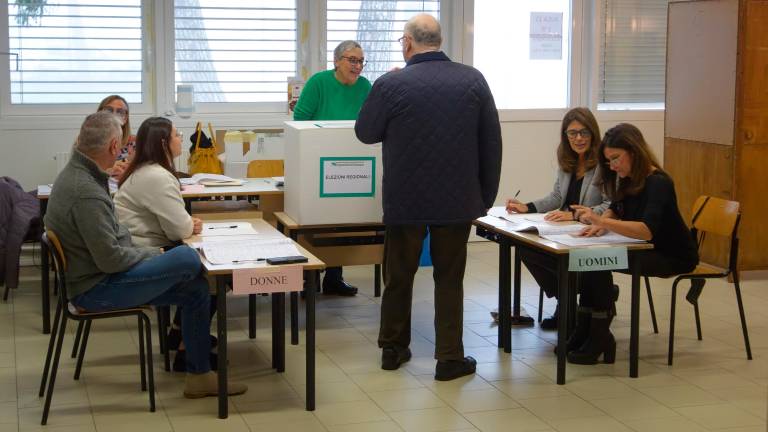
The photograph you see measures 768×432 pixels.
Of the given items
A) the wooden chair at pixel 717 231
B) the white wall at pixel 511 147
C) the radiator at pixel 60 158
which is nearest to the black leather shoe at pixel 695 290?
the wooden chair at pixel 717 231

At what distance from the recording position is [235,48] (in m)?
7.58

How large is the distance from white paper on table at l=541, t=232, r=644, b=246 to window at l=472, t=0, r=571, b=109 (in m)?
3.69

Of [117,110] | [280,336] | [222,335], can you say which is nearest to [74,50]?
[117,110]

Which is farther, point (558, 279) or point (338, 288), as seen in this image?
point (338, 288)

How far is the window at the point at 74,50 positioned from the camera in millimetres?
7133

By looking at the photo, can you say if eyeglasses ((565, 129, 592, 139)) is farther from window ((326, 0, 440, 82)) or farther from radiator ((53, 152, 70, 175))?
radiator ((53, 152, 70, 175))

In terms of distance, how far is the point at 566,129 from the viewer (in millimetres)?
5016

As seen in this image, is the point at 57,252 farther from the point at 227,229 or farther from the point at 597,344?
the point at 597,344

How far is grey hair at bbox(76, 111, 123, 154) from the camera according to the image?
12.7 ft

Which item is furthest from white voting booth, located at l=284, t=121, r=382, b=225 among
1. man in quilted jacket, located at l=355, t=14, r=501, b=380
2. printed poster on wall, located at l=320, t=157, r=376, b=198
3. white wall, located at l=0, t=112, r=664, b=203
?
white wall, located at l=0, t=112, r=664, b=203

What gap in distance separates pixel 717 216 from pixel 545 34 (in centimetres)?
356

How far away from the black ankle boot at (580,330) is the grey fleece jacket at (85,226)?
6.85ft

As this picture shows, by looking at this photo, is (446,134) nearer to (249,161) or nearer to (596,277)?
(596,277)

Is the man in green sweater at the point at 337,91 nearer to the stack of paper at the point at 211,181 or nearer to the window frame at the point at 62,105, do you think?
the stack of paper at the point at 211,181
